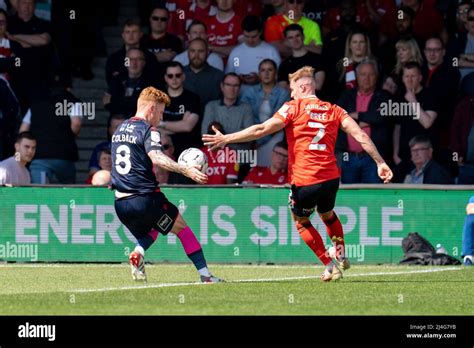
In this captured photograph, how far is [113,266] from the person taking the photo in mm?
16578

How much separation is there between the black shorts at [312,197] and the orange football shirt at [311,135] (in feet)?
0.18

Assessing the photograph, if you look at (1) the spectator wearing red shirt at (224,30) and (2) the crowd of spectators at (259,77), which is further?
(1) the spectator wearing red shirt at (224,30)

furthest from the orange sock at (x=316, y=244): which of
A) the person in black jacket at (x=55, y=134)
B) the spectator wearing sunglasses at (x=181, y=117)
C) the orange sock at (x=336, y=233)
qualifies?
the person in black jacket at (x=55, y=134)

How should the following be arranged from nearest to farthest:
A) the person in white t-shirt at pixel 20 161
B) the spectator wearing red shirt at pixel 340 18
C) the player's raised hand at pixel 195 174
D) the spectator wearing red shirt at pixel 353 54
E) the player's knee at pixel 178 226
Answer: the player's raised hand at pixel 195 174
the player's knee at pixel 178 226
the person in white t-shirt at pixel 20 161
the spectator wearing red shirt at pixel 353 54
the spectator wearing red shirt at pixel 340 18

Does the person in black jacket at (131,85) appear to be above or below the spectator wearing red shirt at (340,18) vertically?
below

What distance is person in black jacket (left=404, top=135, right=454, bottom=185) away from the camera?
714 inches

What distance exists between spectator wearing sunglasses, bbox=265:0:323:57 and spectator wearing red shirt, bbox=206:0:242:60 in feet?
1.73

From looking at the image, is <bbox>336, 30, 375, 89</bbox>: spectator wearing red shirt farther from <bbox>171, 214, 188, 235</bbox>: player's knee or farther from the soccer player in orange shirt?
<bbox>171, 214, 188, 235</bbox>: player's knee

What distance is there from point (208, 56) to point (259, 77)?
3.95ft

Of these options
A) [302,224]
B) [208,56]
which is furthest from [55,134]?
[302,224]

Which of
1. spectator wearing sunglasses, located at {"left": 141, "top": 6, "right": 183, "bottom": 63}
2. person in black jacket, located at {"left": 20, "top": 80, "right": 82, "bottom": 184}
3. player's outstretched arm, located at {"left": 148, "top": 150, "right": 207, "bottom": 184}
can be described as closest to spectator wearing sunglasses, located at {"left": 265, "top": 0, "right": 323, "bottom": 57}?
spectator wearing sunglasses, located at {"left": 141, "top": 6, "right": 183, "bottom": 63}

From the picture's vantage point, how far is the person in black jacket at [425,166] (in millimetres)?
18125

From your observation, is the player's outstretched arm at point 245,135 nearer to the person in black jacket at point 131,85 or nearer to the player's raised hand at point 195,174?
the player's raised hand at point 195,174
